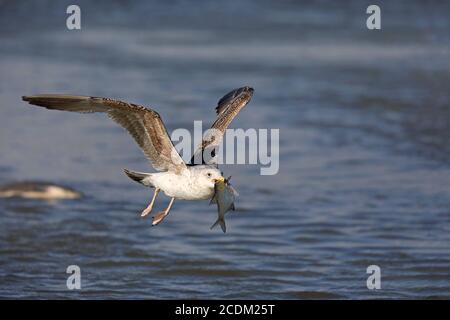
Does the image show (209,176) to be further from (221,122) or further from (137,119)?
(221,122)

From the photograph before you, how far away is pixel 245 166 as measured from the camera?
13922mm

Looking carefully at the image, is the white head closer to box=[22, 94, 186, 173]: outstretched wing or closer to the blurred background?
box=[22, 94, 186, 173]: outstretched wing

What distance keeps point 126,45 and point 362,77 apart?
4345 mm

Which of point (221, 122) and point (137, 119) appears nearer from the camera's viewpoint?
point (137, 119)

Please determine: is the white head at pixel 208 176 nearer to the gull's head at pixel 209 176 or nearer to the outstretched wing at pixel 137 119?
the gull's head at pixel 209 176

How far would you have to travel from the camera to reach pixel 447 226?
39.4 ft

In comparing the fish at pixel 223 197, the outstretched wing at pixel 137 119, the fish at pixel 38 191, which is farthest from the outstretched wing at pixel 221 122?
the fish at pixel 38 191

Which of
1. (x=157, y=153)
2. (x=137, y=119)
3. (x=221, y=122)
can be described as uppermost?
(x=221, y=122)

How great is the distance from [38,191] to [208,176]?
15.4 ft

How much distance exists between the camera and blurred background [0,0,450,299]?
10898 mm

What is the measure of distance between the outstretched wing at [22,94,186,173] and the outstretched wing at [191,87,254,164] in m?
0.44

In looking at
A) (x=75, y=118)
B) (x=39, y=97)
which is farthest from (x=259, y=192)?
(x=39, y=97)

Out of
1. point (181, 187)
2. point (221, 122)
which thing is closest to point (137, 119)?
point (181, 187)

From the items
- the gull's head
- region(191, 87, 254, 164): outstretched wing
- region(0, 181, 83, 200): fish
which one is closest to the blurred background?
region(0, 181, 83, 200): fish
